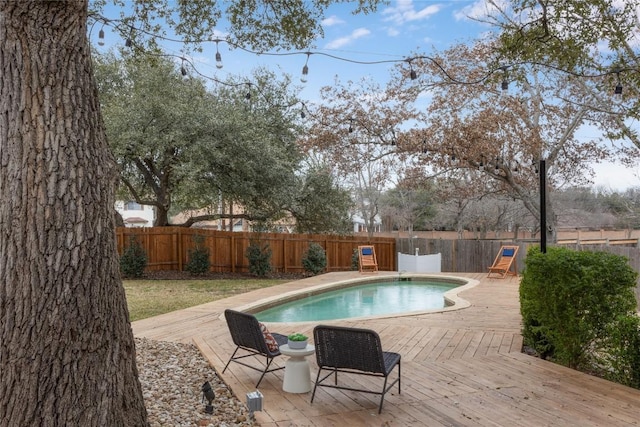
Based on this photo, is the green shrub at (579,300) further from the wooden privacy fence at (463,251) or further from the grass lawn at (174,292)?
the wooden privacy fence at (463,251)

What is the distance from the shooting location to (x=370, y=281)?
1372cm

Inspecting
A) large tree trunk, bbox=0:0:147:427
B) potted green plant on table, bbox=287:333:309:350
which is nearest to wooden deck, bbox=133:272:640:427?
potted green plant on table, bbox=287:333:309:350

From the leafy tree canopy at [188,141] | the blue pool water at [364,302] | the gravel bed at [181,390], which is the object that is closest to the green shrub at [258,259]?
the leafy tree canopy at [188,141]

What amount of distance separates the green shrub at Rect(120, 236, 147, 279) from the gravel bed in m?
8.24

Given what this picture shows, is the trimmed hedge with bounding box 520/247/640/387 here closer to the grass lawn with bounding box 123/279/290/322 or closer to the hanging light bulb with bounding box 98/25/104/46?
the hanging light bulb with bounding box 98/25/104/46

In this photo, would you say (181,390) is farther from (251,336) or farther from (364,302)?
(364,302)

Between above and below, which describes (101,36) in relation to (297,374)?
above

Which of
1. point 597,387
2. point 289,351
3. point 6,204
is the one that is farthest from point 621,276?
point 6,204

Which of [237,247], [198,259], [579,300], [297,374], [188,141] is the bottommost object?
[297,374]

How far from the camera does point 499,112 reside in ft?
43.5

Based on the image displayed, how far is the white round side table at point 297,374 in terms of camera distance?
411 cm

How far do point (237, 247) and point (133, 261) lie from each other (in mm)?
3396

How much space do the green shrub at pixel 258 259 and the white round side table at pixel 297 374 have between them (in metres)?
11.0

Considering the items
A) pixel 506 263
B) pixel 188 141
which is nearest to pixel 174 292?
pixel 188 141
